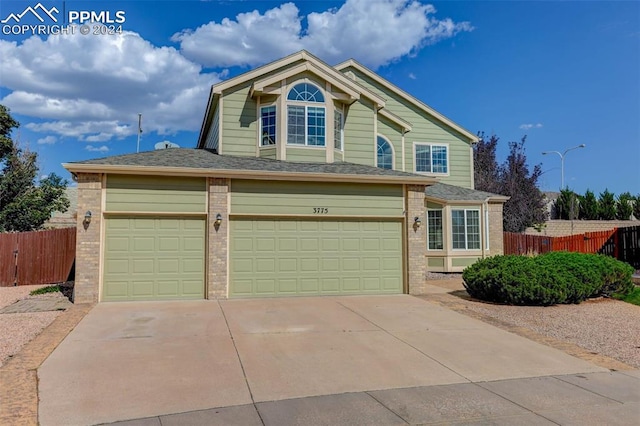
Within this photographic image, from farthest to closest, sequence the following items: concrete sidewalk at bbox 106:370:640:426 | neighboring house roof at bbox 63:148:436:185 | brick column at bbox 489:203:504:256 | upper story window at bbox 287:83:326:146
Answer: brick column at bbox 489:203:504:256, upper story window at bbox 287:83:326:146, neighboring house roof at bbox 63:148:436:185, concrete sidewalk at bbox 106:370:640:426

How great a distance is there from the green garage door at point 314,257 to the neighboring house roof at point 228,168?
1269 mm

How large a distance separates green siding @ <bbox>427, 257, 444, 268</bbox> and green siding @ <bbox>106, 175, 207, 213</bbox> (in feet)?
33.9

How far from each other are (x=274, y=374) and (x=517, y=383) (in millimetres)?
3148

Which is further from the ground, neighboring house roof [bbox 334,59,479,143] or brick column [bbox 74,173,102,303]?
neighboring house roof [bbox 334,59,479,143]

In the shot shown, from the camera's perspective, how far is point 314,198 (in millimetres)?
12047

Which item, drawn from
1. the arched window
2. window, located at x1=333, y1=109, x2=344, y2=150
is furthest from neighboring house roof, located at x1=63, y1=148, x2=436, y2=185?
the arched window

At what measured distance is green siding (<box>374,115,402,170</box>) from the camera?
17938mm

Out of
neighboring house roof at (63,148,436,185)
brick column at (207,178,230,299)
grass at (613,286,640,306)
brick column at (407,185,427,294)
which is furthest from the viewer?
brick column at (407,185,427,294)

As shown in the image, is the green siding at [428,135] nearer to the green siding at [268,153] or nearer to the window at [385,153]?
the window at [385,153]

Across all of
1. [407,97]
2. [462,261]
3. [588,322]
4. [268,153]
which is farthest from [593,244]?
[268,153]

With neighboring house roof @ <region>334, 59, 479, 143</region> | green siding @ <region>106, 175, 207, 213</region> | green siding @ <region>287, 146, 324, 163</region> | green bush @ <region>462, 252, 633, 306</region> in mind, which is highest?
neighboring house roof @ <region>334, 59, 479, 143</region>

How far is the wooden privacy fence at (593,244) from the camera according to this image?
18.8m

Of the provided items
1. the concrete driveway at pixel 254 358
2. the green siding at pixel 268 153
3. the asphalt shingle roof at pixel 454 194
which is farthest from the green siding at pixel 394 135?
the concrete driveway at pixel 254 358

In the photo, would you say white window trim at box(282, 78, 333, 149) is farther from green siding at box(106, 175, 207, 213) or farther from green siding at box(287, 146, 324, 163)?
green siding at box(106, 175, 207, 213)
